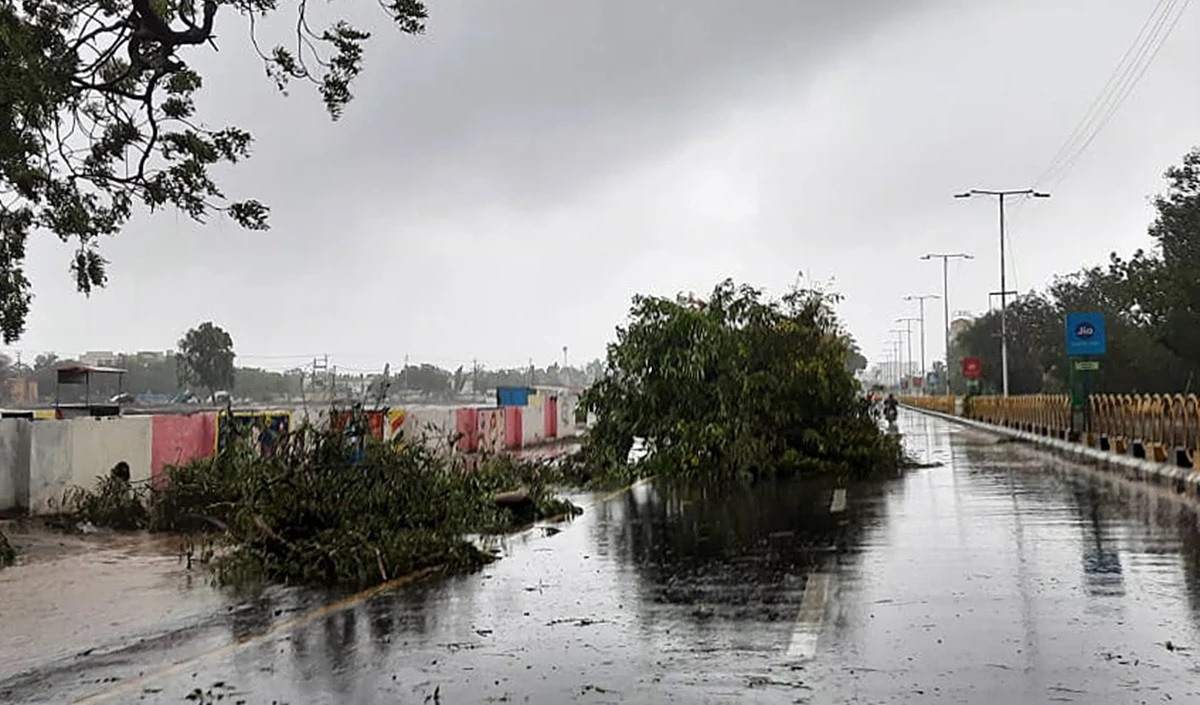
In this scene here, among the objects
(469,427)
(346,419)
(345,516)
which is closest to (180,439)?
(346,419)

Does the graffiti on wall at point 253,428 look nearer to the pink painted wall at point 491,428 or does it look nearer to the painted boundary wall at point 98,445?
the painted boundary wall at point 98,445

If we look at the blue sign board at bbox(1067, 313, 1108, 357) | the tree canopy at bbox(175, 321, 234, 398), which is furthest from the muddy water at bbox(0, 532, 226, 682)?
the tree canopy at bbox(175, 321, 234, 398)

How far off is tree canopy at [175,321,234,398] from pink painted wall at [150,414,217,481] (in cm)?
3298

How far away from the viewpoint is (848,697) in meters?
6.33

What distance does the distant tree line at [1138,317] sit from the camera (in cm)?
5562

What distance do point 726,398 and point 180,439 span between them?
10.4 meters

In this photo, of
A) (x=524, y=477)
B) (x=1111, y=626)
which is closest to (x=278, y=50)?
(x=524, y=477)

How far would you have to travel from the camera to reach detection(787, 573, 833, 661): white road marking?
746cm

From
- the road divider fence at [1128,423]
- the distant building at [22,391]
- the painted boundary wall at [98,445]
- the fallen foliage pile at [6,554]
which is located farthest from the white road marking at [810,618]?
the distant building at [22,391]

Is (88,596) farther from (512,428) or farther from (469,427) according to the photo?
(512,428)

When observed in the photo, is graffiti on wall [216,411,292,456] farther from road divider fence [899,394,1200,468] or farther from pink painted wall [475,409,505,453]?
road divider fence [899,394,1200,468]

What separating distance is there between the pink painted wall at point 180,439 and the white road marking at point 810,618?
1203cm

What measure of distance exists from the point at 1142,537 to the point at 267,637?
376 inches

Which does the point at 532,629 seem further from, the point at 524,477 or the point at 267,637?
the point at 524,477
